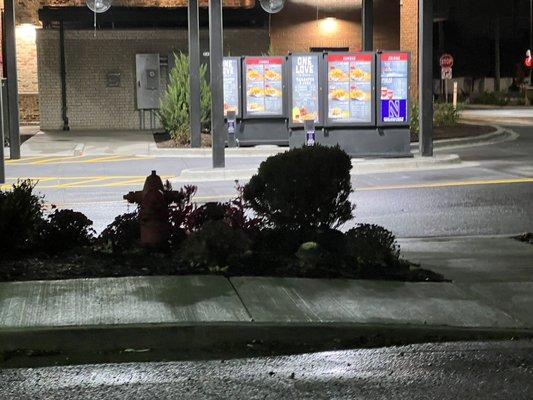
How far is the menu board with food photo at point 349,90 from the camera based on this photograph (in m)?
22.2

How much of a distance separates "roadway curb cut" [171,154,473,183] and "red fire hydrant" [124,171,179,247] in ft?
30.9

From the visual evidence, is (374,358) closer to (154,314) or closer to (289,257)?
(154,314)

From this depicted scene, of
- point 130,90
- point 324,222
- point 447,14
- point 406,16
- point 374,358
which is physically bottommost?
point 374,358

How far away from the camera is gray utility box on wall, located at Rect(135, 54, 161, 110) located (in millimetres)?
32812

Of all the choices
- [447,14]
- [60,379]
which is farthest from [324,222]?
[447,14]

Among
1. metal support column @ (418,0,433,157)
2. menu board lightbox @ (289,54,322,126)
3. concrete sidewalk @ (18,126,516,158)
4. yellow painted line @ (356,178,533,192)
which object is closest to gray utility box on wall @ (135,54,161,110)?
concrete sidewalk @ (18,126,516,158)

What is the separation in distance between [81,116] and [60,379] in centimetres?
2803

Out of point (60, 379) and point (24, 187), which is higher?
point (24, 187)

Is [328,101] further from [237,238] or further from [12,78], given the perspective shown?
[237,238]

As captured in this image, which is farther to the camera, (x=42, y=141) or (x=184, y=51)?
(x=184, y=51)

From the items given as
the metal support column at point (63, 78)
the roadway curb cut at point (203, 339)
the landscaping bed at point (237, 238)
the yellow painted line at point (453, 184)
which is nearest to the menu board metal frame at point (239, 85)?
the yellow painted line at point (453, 184)

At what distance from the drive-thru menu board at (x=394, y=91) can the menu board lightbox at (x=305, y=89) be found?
153cm

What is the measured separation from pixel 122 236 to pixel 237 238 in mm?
1368

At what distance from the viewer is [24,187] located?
941 centimetres
